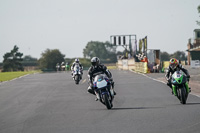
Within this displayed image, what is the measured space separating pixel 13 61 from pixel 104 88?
12231cm

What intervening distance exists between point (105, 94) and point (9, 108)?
3690 mm

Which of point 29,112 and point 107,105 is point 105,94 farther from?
point 29,112

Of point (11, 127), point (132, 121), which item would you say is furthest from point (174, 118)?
point (11, 127)

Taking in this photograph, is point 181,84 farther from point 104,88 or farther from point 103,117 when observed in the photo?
point 103,117

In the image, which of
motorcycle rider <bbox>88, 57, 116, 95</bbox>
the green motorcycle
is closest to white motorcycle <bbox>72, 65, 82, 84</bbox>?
motorcycle rider <bbox>88, 57, 116, 95</bbox>

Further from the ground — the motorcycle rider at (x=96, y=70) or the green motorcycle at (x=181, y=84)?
the motorcycle rider at (x=96, y=70)

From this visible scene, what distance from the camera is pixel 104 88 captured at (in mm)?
12539

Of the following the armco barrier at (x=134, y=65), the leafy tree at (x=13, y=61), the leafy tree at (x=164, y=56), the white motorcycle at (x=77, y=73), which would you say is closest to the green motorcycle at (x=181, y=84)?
the white motorcycle at (x=77, y=73)

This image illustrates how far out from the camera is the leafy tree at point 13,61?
Answer: 12645 centimetres

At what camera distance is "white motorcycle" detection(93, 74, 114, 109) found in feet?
40.9

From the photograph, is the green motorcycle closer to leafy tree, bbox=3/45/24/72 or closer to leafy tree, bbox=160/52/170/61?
leafy tree, bbox=3/45/24/72

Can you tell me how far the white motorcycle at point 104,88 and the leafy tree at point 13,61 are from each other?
114706 millimetres

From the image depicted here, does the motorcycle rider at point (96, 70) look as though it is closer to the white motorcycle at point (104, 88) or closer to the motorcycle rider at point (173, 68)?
the white motorcycle at point (104, 88)

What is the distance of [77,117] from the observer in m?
11.1
